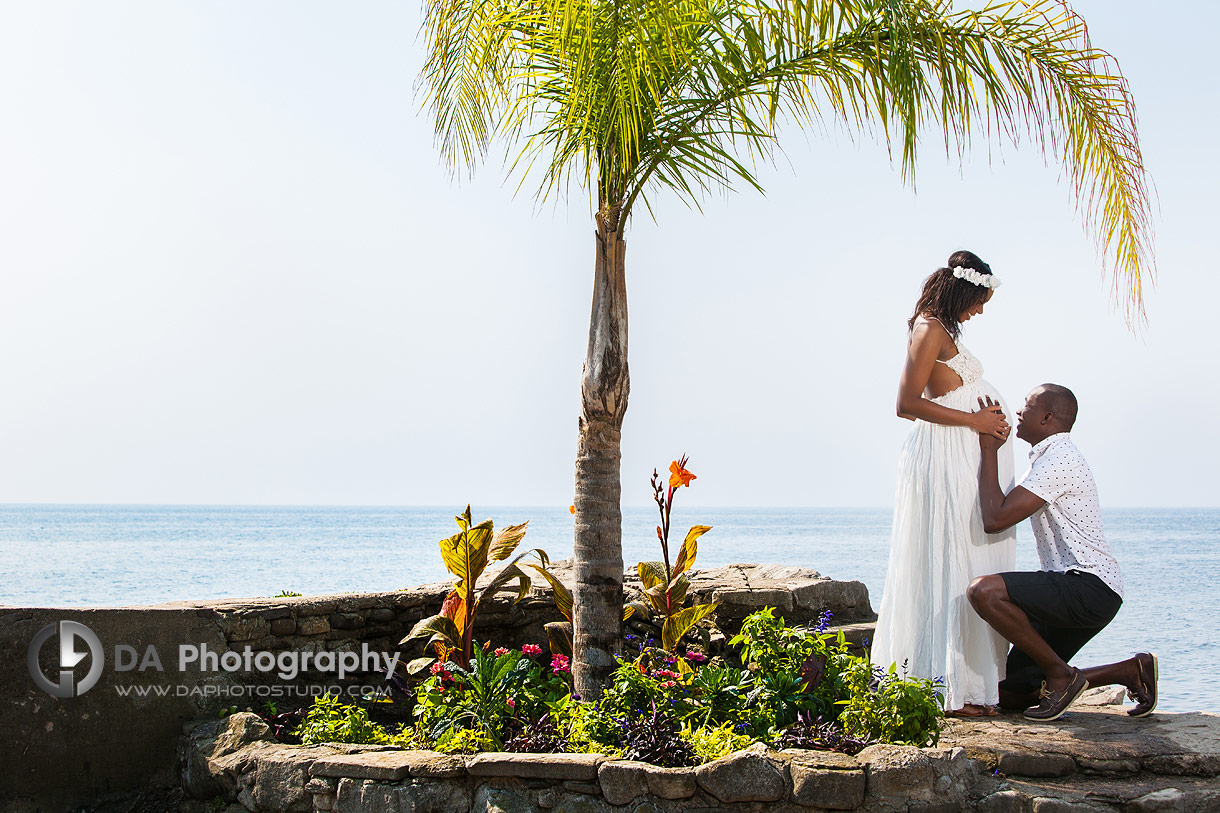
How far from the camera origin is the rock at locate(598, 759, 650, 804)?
10.7 feet

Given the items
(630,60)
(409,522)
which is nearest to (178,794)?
(630,60)

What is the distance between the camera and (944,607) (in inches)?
160

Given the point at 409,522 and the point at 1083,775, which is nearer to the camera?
the point at 1083,775

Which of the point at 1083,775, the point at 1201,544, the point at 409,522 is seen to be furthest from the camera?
the point at 409,522

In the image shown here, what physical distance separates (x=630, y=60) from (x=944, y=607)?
2.70 metres

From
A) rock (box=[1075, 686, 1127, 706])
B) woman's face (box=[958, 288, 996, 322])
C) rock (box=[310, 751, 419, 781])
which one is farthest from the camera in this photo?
rock (box=[1075, 686, 1127, 706])

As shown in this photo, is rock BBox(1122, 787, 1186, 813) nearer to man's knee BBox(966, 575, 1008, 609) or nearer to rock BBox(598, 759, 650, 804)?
man's knee BBox(966, 575, 1008, 609)

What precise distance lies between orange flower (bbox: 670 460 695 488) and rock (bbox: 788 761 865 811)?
2272 mm

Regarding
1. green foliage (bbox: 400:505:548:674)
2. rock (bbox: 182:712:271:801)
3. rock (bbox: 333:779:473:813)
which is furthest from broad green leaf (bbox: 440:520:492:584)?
rock (bbox: 333:779:473:813)

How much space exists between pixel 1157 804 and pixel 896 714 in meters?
0.88

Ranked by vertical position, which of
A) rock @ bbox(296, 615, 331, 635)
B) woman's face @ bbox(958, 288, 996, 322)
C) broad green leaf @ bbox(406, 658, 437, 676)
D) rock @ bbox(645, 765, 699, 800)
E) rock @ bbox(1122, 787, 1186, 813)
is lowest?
rock @ bbox(1122, 787, 1186, 813)

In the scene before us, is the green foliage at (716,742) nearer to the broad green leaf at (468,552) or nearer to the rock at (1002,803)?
the rock at (1002,803)

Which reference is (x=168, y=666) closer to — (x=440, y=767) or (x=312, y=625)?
(x=312, y=625)

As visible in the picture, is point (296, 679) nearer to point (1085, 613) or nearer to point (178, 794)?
point (178, 794)
